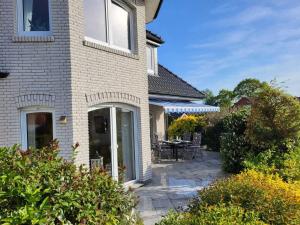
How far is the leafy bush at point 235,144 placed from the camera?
61.2 ft

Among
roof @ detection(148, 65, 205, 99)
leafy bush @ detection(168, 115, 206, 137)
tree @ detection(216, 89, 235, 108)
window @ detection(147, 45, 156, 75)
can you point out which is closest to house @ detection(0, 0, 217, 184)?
roof @ detection(148, 65, 205, 99)

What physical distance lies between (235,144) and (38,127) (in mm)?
10478

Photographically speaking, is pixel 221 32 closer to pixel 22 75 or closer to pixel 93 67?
pixel 93 67

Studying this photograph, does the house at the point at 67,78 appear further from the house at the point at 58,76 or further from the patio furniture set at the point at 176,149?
the patio furniture set at the point at 176,149

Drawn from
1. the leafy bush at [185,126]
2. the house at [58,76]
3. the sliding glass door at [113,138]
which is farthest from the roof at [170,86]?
the house at [58,76]

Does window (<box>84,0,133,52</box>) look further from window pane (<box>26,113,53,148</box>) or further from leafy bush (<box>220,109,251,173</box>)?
leafy bush (<box>220,109,251,173</box>)

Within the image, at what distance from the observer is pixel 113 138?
51.9 feet

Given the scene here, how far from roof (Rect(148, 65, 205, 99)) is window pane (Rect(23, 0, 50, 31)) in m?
12.0

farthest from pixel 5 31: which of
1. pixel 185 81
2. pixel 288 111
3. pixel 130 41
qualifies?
pixel 185 81

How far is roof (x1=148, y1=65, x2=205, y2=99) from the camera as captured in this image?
26619 mm

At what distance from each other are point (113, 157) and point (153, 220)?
5.08m

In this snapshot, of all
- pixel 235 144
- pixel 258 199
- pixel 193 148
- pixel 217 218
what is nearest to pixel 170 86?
pixel 193 148

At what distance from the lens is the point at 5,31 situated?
43.3 ft

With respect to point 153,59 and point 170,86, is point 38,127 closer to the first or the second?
point 153,59
